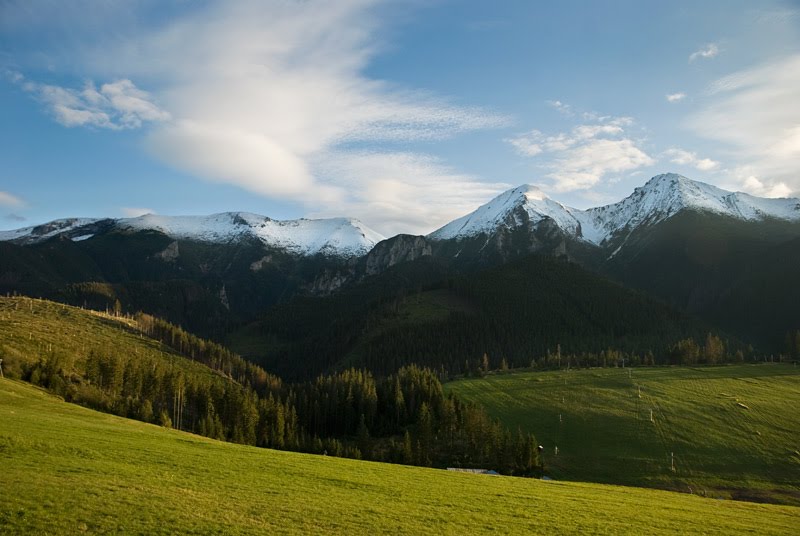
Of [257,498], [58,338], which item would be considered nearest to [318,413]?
[58,338]

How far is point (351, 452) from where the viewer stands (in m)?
96.2

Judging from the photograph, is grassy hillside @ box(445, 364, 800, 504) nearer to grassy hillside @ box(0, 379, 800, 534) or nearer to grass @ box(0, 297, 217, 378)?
grassy hillside @ box(0, 379, 800, 534)

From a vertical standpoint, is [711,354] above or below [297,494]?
above

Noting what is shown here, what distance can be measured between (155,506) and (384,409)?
381 feet

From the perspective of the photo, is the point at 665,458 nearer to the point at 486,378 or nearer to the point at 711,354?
the point at 486,378

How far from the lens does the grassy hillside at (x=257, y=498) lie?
964 inches

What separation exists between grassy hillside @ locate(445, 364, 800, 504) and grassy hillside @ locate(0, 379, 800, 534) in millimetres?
40056

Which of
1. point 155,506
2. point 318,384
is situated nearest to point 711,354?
point 318,384

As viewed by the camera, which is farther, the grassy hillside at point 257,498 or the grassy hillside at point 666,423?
the grassy hillside at point 666,423

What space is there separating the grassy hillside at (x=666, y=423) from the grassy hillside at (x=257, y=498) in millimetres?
40056

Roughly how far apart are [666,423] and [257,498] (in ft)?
353

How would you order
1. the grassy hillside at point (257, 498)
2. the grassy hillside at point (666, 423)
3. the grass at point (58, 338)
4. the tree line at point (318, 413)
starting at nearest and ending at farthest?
the grassy hillside at point (257, 498)
the grassy hillside at point (666, 423)
the tree line at point (318, 413)
the grass at point (58, 338)

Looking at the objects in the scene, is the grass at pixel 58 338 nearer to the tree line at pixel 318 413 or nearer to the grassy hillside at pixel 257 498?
the tree line at pixel 318 413

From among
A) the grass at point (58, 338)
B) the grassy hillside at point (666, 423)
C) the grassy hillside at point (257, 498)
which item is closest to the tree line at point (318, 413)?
the grass at point (58, 338)
